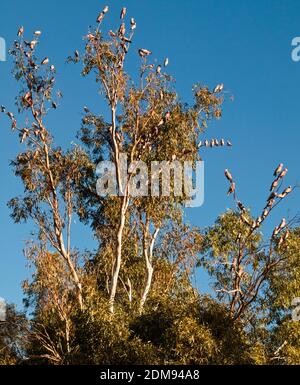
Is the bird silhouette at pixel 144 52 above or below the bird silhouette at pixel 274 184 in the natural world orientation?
above

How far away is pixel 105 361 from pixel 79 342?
1354mm

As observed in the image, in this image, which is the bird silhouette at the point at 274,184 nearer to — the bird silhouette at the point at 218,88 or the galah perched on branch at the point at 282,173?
the galah perched on branch at the point at 282,173

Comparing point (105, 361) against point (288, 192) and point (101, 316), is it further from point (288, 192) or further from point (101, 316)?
point (288, 192)

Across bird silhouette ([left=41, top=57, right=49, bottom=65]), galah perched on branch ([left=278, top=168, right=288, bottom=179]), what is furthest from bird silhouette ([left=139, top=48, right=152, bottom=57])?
galah perched on branch ([left=278, top=168, right=288, bottom=179])

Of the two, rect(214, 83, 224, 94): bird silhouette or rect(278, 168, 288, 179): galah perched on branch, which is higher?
rect(214, 83, 224, 94): bird silhouette

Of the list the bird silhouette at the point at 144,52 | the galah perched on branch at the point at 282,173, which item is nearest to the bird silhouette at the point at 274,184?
the galah perched on branch at the point at 282,173

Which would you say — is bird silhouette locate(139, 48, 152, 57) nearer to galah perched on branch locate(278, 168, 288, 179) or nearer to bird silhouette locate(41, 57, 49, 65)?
bird silhouette locate(41, 57, 49, 65)

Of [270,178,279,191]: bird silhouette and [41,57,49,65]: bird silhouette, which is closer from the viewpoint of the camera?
[270,178,279,191]: bird silhouette

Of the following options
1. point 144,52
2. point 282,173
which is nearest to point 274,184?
point 282,173

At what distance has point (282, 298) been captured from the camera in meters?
A: 21.9

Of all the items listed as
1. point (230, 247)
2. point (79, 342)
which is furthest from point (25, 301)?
point (79, 342)

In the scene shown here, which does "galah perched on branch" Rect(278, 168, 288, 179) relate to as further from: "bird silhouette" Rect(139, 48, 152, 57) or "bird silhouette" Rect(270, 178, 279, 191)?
"bird silhouette" Rect(139, 48, 152, 57)

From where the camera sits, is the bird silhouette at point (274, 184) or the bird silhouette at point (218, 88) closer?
the bird silhouette at point (274, 184)

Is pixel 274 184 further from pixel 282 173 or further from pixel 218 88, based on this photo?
pixel 218 88
